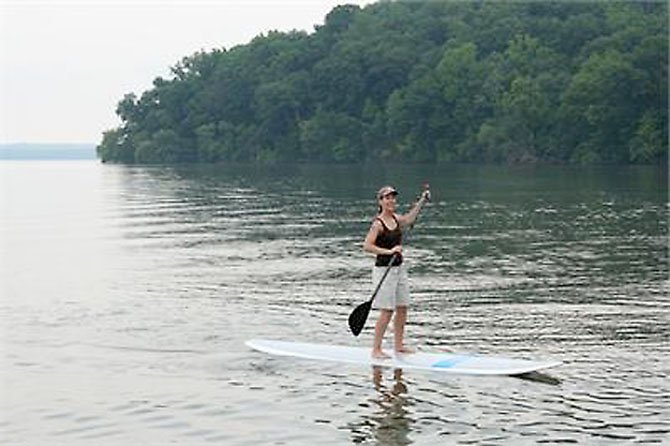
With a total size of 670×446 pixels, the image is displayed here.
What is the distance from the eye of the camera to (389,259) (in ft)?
48.0

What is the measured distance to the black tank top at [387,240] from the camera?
47.9ft

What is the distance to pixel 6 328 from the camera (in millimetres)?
18500

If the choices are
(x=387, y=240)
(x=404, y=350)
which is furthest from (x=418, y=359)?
(x=387, y=240)

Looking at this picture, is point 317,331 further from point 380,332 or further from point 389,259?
point 389,259

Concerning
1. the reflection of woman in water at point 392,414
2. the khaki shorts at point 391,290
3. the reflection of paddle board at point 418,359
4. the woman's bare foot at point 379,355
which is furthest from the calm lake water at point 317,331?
the khaki shorts at point 391,290

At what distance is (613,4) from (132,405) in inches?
5173

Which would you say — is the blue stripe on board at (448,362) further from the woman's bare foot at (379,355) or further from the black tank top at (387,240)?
the black tank top at (387,240)

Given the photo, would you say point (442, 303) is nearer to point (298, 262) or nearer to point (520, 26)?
point (298, 262)

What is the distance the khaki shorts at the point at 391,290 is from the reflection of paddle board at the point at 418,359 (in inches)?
27.4

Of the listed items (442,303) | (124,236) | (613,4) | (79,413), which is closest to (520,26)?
(613,4)

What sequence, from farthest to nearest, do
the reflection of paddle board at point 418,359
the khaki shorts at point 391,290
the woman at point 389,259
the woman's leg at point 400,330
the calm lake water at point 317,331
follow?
the woman's leg at point 400,330, the khaki shorts at point 391,290, the woman at point 389,259, the reflection of paddle board at point 418,359, the calm lake water at point 317,331

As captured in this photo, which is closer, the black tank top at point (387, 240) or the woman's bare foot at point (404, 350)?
the black tank top at point (387, 240)

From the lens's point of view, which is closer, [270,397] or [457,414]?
[457,414]

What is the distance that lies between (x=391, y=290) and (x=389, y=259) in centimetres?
43
